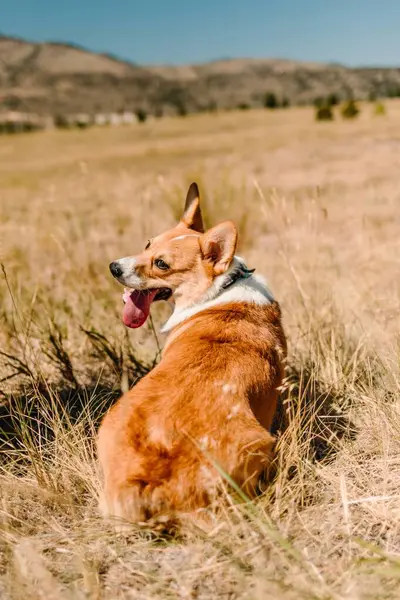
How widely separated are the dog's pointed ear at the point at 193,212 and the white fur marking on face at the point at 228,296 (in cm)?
58

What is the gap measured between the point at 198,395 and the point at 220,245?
3.78 ft

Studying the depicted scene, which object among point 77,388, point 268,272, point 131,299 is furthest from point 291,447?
point 268,272

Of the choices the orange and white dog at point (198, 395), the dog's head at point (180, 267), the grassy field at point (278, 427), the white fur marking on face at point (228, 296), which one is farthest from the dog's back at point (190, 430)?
the dog's head at point (180, 267)

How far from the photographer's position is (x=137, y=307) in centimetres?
377

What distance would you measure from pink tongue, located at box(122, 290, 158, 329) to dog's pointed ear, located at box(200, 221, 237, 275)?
0.43 metres

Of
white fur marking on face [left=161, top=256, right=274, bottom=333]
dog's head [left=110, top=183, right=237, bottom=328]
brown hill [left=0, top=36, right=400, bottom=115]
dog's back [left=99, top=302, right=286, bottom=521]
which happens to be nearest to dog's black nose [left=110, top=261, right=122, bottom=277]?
dog's head [left=110, top=183, right=237, bottom=328]

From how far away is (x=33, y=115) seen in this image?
62062mm

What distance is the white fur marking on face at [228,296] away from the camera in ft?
11.5

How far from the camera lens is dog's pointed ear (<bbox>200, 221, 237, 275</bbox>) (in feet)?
11.2

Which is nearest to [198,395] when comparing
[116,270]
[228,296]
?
[228,296]

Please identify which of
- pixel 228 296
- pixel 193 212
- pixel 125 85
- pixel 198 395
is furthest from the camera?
pixel 125 85

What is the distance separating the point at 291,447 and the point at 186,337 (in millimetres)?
800

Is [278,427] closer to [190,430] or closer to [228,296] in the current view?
[228,296]

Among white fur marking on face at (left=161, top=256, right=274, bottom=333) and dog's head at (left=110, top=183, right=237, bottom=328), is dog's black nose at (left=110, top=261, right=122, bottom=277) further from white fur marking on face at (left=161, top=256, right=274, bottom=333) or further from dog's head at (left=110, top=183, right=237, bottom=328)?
white fur marking on face at (left=161, top=256, right=274, bottom=333)
